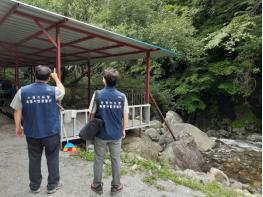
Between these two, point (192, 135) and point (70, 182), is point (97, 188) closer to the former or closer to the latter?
point (70, 182)

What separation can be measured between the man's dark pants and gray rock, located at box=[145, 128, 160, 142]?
20.6ft

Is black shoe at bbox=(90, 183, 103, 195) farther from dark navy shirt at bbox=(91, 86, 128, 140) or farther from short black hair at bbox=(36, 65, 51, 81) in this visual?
short black hair at bbox=(36, 65, 51, 81)

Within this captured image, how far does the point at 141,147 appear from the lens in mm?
7535

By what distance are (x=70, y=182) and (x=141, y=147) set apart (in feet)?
12.3

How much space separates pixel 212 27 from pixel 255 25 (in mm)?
3378

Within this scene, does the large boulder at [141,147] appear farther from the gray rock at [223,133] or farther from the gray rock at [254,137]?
the gray rock at [254,137]

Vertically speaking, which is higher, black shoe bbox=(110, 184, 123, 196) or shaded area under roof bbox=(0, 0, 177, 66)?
shaded area under roof bbox=(0, 0, 177, 66)

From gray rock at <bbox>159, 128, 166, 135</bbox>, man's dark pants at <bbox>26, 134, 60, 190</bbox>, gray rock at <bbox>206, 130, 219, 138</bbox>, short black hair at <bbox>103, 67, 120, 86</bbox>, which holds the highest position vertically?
short black hair at <bbox>103, 67, 120, 86</bbox>

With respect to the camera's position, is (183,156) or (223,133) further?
(223,133)

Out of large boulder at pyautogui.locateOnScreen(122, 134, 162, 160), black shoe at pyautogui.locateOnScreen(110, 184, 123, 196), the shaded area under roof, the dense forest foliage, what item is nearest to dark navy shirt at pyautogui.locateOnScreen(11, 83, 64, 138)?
black shoe at pyautogui.locateOnScreen(110, 184, 123, 196)

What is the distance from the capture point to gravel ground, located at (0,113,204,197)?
11.9ft

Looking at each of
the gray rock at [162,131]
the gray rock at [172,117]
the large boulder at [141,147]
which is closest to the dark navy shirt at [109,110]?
the large boulder at [141,147]

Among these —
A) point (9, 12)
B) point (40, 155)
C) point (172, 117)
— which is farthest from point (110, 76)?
point (172, 117)

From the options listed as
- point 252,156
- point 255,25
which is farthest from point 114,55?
point 252,156
